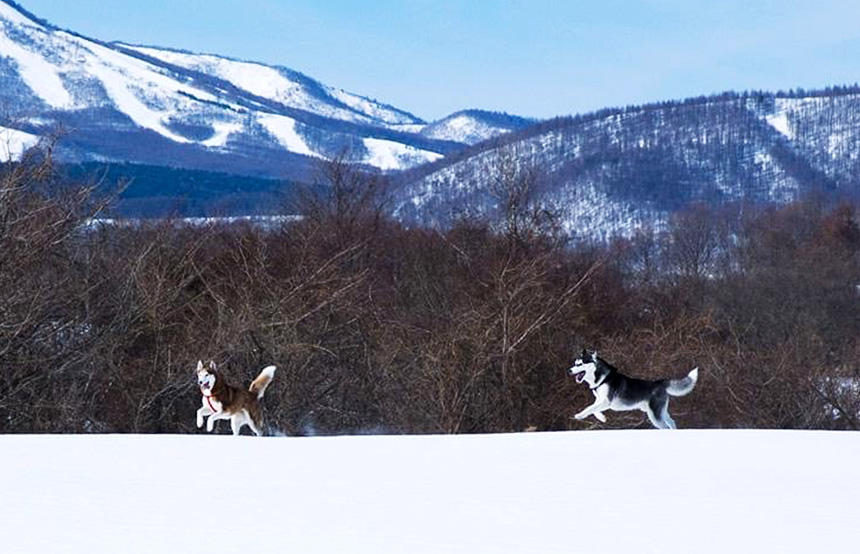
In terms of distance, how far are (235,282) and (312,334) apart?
2037mm

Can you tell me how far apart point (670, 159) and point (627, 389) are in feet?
529

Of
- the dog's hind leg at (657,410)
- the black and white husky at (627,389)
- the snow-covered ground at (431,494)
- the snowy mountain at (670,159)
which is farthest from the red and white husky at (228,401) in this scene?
the snowy mountain at (670,159)

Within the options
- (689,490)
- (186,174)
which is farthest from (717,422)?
(186,174)

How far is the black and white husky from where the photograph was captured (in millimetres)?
11867

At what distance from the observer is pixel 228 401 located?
11.2m

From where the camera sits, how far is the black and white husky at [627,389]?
467 inches

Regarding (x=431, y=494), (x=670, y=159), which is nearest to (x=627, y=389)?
(x=431, y=494)

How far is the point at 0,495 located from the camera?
6961mm

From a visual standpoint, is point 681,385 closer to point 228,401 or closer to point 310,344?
point 228,401

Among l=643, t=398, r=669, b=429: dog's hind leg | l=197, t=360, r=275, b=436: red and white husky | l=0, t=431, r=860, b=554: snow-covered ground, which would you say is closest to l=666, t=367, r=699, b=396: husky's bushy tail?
l=643, t=398, r=669, b=429: dog's hind leg

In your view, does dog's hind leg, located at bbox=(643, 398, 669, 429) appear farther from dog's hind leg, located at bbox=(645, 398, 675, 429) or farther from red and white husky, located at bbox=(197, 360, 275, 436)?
red and white husky, located at bbox=(197, 360, 275, 436)

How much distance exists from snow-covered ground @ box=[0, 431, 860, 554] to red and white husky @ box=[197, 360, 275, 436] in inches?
44.6

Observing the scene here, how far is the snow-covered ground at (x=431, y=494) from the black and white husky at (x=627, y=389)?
182 cm

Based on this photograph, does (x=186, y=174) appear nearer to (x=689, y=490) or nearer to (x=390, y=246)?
(x=390, y=246)
